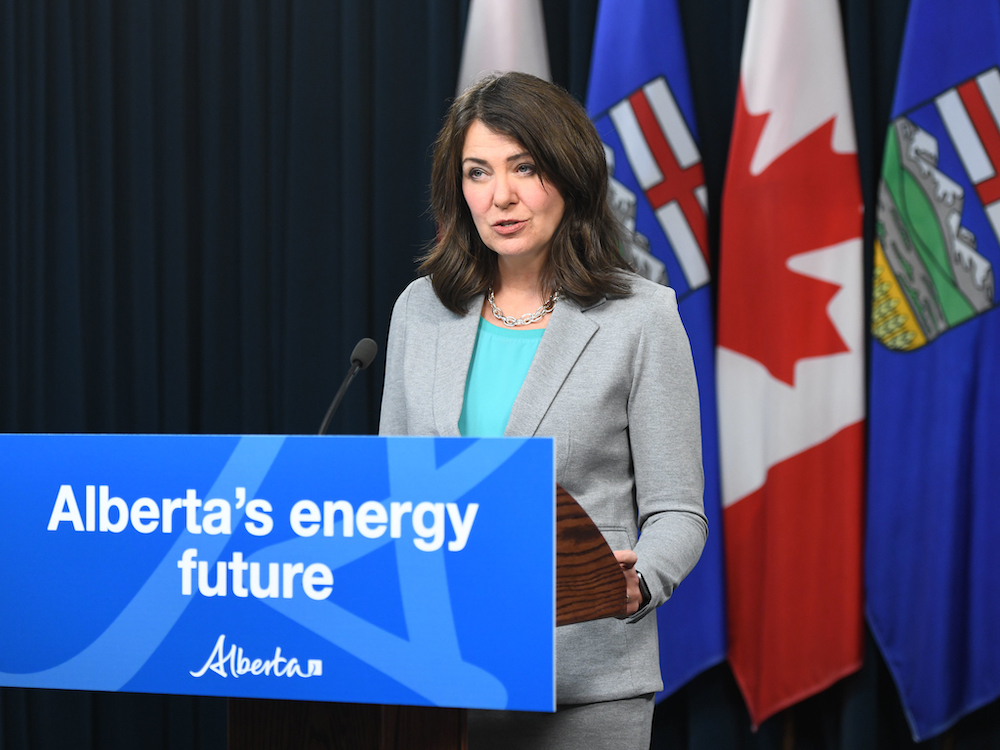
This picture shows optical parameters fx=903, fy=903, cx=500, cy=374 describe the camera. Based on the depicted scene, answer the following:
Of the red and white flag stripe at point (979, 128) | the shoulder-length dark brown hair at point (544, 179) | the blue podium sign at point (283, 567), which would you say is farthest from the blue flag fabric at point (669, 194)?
the blue podium sign at point (283, 567)

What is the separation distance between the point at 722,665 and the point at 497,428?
158 cm

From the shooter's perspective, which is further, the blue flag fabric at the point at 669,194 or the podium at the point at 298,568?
the blue flag fabric at the point at 669,194

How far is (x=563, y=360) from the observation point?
1103 millimetres

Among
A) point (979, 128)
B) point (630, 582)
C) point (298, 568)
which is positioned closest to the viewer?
point (298, 568)

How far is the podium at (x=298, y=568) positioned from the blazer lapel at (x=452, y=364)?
13.6 inches

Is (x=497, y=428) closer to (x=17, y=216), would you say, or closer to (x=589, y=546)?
(x=589, y=546)

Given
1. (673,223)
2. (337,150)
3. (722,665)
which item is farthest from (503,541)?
(337,150)

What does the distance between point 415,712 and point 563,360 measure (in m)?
0.45

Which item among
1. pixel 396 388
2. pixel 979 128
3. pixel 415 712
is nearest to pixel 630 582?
pixel 415 712

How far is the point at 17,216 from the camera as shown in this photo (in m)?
2.81

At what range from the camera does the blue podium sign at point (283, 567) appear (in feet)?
2.41

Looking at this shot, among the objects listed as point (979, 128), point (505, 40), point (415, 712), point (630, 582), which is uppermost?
point (505, 40)

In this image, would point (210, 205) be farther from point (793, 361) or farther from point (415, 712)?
point (415, 712)

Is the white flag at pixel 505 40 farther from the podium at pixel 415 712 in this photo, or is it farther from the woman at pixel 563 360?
the podium at pixel 415 712
